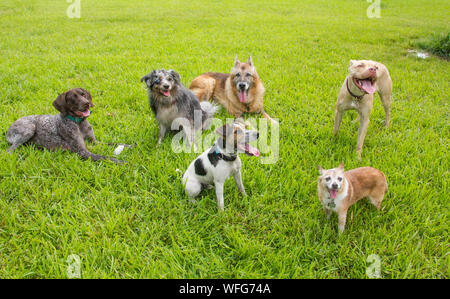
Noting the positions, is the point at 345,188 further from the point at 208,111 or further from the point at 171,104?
the point at 208,111

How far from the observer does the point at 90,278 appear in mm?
2383

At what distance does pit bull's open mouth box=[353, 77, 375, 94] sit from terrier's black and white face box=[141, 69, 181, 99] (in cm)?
259

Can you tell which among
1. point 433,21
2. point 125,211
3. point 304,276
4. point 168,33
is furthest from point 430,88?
point 433,21

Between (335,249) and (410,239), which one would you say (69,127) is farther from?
(410,239)

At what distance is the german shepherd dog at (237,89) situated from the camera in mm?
5305

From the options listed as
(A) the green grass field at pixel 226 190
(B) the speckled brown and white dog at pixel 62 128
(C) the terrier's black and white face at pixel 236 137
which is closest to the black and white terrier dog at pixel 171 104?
(A) the green grass field at pixel 226 190

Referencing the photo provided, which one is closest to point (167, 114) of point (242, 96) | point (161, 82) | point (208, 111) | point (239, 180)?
point (161, 82)

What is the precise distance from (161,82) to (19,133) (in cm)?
220

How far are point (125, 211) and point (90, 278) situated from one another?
0.85 m

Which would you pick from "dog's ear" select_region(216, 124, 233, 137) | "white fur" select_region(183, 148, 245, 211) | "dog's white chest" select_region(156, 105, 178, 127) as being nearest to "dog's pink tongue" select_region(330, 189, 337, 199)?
"white fur" select_region(183, 148, 245, 211)

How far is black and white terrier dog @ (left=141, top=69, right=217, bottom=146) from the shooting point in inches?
163

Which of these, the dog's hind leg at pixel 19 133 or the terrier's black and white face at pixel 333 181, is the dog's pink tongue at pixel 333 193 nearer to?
the terrier's black and white face at pixel 333 181

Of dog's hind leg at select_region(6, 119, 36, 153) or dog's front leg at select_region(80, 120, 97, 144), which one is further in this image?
dog's front leg at select_region(80, 120, 97, 144)

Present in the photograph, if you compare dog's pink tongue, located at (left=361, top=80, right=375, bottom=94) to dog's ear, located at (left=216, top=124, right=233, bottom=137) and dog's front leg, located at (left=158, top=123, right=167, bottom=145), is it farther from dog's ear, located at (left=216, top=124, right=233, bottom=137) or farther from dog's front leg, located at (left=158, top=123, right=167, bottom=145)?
dog's front leg, located at (left=158, top=123, right=167, bottom=145)
